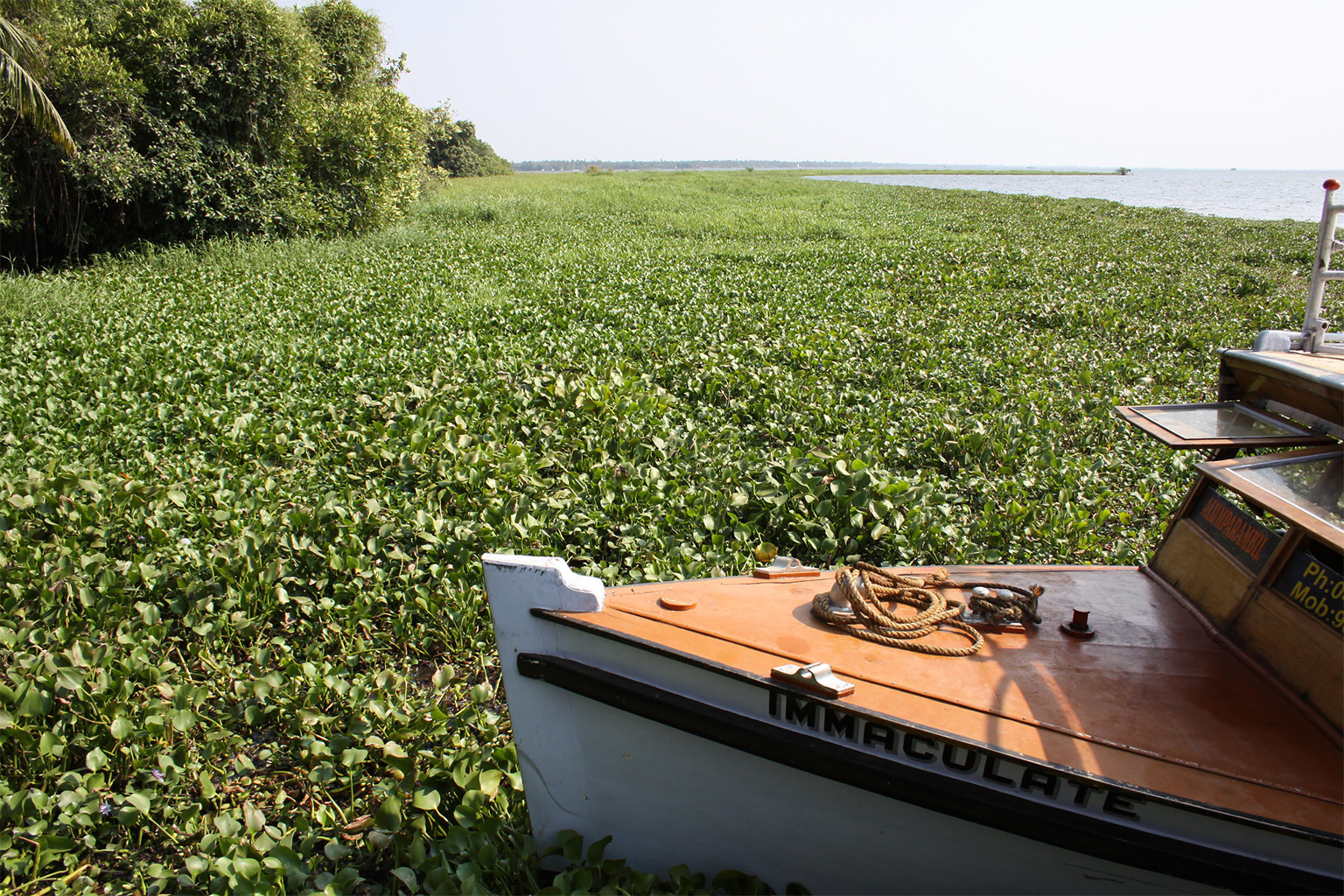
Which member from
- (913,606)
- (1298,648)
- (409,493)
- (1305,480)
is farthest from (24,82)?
(1298,648)

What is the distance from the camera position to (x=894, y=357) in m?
8.64

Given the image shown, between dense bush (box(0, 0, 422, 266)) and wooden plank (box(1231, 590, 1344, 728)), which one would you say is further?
dense bush (box(0, 0, 422, 266))

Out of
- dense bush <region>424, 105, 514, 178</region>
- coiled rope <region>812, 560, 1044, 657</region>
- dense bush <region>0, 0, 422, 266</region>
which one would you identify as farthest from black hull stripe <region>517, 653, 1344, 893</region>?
dense bush <region>424, 105, 514, 178</region>

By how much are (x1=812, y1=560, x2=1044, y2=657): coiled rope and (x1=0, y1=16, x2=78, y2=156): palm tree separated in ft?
42.2

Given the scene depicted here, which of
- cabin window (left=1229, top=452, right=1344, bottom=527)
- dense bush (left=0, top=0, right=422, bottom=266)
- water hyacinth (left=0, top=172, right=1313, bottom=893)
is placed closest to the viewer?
cabin window (left=1229, top=452, right=1344, bottom=527)

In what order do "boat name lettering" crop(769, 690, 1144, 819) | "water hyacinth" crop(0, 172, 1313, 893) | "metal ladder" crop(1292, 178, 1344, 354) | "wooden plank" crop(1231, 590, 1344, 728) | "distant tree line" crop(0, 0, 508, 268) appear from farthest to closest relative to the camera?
1. "distant tree line" crop(0, 0, 508, 268)
2. "water hyacinth" crop(0, 172, 1313, 893)
3. "metal ladder" crop(1292, 178, 1344, 354)
4. "wooden plank" crop(1231, 590, 1344, 728)
5. "boat name lettering" crop(769, 690, 1144, 819)

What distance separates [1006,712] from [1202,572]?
3.89 feet

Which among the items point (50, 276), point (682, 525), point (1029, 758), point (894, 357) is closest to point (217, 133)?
point (50, 276)

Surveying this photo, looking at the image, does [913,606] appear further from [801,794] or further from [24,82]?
[24,82]

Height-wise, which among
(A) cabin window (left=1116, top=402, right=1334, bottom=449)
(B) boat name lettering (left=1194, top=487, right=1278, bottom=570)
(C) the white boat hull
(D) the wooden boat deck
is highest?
(A) cabin window (left=1116, top=402, right=1334, bottom=449)

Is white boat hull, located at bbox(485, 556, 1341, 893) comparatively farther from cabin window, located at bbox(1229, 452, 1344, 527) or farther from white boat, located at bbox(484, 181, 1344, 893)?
cabin window, located at bbox(1229, 452, 1344, 527)

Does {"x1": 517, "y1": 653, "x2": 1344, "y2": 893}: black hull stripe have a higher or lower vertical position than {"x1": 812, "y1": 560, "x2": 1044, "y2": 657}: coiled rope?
lower

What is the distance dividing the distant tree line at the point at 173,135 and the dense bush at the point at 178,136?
0.08 ft

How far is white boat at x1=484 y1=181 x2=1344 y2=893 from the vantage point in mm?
1982
